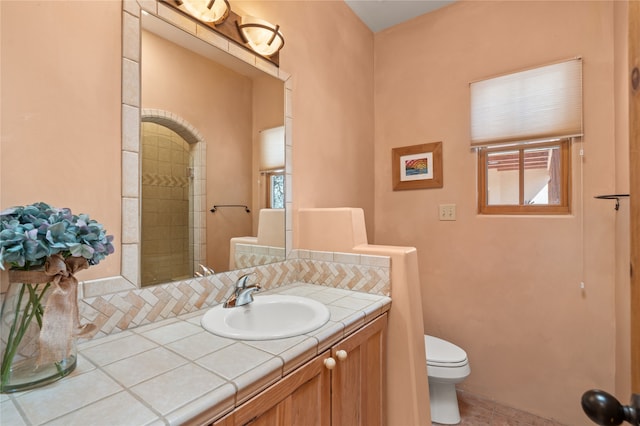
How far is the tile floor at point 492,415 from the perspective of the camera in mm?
1736

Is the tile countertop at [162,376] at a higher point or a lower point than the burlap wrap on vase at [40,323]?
lower

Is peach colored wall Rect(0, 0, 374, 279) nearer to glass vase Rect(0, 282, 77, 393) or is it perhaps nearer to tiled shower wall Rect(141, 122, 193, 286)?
tiled shower wall Rect(141, 122, 193, 286)

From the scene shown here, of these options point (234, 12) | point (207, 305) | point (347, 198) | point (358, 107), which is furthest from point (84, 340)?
point (358, 107)

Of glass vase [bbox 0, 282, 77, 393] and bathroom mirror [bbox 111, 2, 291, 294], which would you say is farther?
bathroom mirror [bbox 111, 2, 291, 294]

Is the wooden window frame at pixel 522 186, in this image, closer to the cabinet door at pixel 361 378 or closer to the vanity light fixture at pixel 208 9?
the cabinet door at pixel 361 378

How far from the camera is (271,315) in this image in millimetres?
1286

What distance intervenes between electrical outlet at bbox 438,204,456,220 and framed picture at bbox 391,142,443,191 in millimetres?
151

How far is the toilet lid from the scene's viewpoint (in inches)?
65.8

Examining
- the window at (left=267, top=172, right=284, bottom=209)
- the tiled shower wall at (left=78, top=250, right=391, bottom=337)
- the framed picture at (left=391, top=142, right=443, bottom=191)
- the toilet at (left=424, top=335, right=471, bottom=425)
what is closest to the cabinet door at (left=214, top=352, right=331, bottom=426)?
the tiled shower wall at (left=78, top=250, right=391, bottom=337)

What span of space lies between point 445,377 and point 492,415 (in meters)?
0.51

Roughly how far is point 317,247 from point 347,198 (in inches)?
22.9

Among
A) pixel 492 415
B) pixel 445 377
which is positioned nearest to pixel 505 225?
pixel 445 377

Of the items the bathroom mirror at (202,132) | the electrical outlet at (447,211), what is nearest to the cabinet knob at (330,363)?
the bathroom mirror at (202,132)

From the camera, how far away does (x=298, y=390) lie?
2.83 feet
